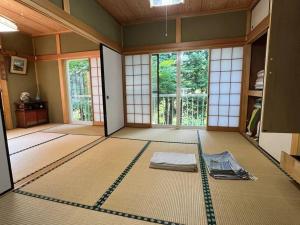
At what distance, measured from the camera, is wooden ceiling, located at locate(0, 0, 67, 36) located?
3306 mm

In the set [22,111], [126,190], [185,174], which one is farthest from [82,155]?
[22,111]

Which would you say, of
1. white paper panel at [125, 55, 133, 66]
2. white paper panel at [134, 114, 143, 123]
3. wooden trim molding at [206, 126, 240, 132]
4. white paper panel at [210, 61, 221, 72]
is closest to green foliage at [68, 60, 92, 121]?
white paper panel at [125, 55, 133, 66]

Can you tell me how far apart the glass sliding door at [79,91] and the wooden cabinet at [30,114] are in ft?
2.83

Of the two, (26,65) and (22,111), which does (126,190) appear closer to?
(22,111)

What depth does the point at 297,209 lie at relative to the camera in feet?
4.61

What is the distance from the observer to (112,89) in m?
3.96

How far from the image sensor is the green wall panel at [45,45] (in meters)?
5.00

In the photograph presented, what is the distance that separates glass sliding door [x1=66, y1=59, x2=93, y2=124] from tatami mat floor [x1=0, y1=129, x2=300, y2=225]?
3.11 m

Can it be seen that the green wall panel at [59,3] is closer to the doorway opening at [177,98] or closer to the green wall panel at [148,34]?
the green wall panel at [148,34]

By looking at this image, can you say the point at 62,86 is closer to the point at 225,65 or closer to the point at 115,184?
the point at 115,184

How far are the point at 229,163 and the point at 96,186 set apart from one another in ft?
5.53

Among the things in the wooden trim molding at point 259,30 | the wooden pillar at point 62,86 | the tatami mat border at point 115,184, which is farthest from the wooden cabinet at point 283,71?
the wooden pillar at point 62,86

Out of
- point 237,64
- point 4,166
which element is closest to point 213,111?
point 237,64

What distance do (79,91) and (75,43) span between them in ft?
4.61
